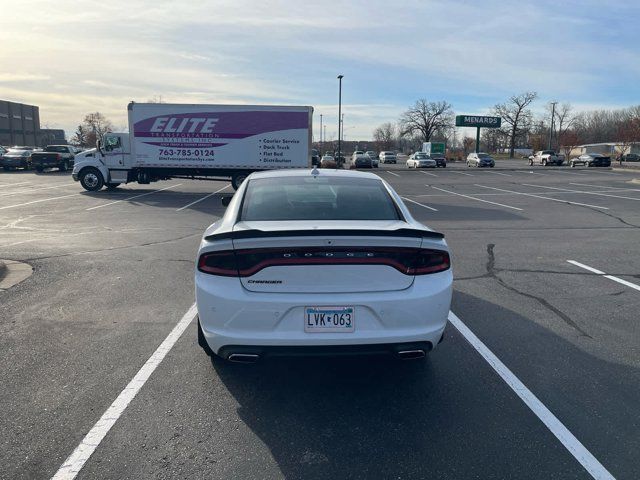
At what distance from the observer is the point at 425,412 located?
11.1ft

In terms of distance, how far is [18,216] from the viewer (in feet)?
44.6

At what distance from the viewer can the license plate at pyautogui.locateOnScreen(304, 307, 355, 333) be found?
3271 millimetres

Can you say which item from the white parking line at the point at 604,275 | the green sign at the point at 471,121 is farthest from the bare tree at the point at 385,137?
the white parking line at the point at 604,275

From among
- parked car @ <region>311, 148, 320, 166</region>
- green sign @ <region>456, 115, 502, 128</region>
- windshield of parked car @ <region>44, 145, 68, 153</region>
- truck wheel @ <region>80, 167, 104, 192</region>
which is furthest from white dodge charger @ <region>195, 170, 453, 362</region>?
green sign @ <region>456, 115, 502, 128</region>

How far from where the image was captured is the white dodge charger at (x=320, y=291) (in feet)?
10.7

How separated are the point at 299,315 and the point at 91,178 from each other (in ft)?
68.8

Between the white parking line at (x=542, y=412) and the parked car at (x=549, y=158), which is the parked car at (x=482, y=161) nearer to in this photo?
the parked car at (x=549, y=158)

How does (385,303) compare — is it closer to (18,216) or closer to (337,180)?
(337,180)

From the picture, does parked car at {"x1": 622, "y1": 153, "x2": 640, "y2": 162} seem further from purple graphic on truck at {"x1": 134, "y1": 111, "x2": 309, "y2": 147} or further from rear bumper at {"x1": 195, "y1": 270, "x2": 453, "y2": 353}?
rear bumper at {"x1": 195, "y1": 270, "x2": 453, "y2": 353}

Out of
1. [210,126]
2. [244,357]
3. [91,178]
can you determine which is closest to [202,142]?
[210,126]

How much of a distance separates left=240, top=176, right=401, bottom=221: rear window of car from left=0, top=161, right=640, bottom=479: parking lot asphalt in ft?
4.17

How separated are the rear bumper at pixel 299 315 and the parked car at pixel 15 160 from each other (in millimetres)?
40012

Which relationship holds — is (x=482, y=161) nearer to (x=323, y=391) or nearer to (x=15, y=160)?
(x=15, y=160)

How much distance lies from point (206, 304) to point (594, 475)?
256cm
